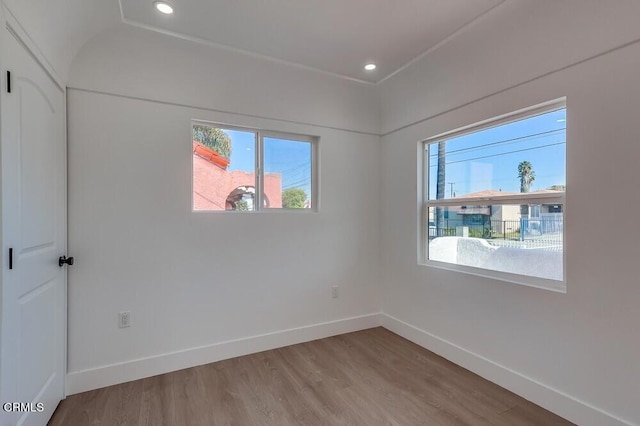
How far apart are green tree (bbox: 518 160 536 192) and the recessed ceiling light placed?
284 cm

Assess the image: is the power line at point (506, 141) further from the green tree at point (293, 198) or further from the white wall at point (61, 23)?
the white wall at point (61, 23)

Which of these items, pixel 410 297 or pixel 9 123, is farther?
pixel 410 297

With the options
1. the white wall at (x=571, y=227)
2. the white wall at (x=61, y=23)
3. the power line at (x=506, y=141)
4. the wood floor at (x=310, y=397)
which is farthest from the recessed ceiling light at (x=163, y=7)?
the wood floor at (x=310, y=397)

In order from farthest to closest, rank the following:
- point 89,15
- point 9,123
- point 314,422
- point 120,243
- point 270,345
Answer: point 270,345, point 120,243, point 89,15, point 314,422, point 9,123

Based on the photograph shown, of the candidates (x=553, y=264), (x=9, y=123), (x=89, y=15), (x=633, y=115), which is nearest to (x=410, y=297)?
(x=553, y=264)

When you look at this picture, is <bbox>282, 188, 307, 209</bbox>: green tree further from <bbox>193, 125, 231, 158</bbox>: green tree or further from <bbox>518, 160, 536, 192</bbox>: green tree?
<bbox>518, 160, 536, 192</bbox>: green tree

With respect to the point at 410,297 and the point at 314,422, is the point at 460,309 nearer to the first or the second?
the point at 410,297

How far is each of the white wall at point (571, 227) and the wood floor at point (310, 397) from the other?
27 centimetres

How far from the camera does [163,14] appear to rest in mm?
2242

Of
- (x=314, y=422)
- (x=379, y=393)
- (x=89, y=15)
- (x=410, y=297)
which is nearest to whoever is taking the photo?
(x=314, y=422)

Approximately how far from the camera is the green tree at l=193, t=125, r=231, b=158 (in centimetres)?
275

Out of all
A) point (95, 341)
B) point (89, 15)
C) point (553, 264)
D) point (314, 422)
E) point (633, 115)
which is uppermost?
point (89, 15)

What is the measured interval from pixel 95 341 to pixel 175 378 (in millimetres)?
664

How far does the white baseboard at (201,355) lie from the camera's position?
2270 millimetres
